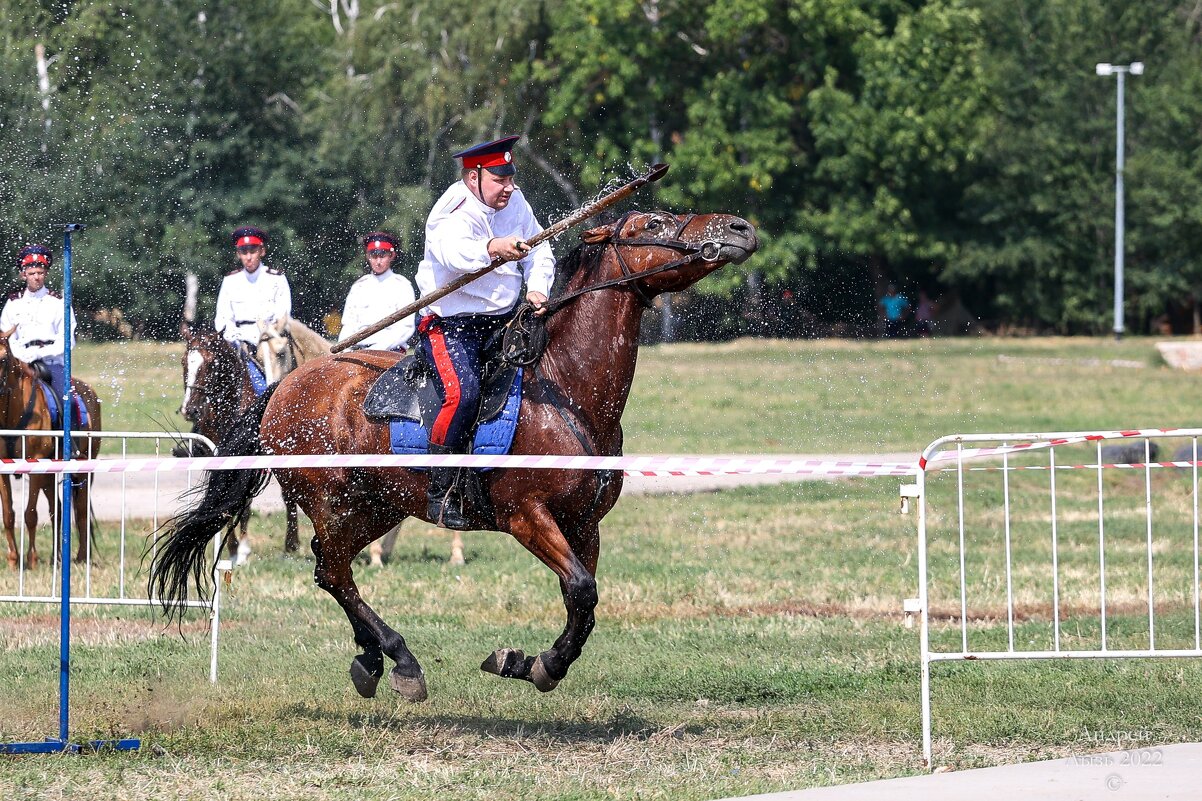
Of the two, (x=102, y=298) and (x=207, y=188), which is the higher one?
(x=207, y=188)

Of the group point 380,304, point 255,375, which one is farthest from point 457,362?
point 255,375

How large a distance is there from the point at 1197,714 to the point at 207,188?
38632 millimetres

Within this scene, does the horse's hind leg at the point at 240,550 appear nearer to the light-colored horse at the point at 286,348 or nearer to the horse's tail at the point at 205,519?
the light-colored horse at the point at 286,348

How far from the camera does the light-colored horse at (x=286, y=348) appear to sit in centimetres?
1352

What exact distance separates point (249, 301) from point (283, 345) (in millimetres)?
690

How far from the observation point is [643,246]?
7.56 m

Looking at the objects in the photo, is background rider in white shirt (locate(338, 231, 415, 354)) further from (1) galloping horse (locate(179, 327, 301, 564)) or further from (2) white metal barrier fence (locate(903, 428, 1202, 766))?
(2) white metal barrier fence (locate(903, 428, 1202, 766))

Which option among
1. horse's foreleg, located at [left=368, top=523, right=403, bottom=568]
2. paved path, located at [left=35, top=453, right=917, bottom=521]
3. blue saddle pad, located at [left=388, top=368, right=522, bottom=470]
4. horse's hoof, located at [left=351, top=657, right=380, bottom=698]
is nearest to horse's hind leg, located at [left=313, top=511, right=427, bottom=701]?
horse's hoof, located at [left=351, top=657, right=380, bottom=698]

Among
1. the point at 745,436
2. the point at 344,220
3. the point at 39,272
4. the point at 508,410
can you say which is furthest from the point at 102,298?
the point at 508,410

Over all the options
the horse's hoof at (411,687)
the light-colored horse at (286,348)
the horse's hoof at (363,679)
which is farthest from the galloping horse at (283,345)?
the horse's hoof at (411,687)

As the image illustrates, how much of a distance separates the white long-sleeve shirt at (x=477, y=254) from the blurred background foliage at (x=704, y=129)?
28.9 metres

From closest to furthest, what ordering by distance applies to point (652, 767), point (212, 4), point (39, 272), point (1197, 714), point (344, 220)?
point (652, 767) < point (1197, 714) < point (39, 272) < point (344, 220) < point (212, 4)

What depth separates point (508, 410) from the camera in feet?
24.9

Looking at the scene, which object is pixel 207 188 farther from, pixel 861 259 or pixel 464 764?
pixel 464 764
